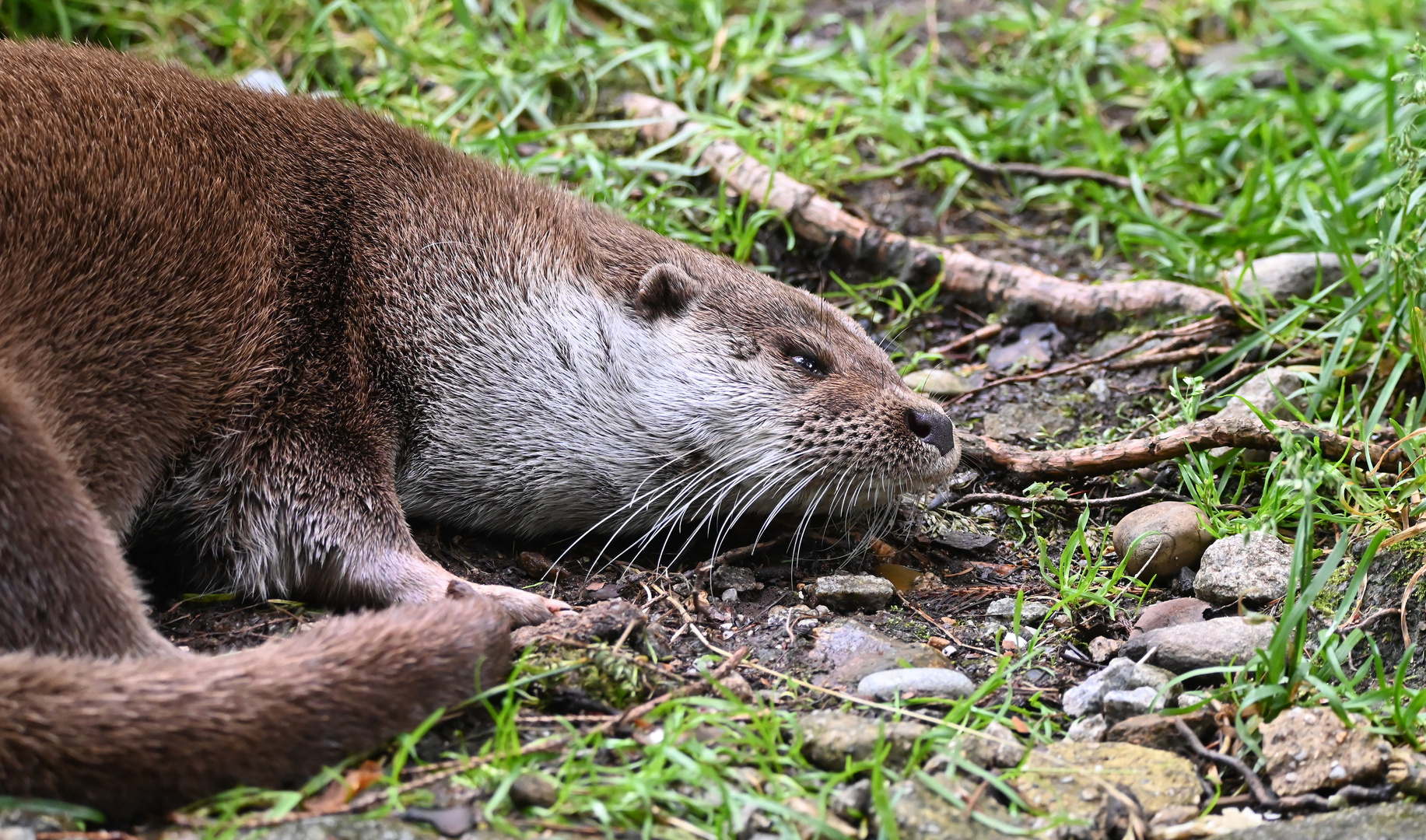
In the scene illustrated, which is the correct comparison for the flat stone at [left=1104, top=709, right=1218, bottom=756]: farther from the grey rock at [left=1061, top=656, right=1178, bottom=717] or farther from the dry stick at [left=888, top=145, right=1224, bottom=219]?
A: the dry stick at [left=888, top=145, right=1224, bottom=219]

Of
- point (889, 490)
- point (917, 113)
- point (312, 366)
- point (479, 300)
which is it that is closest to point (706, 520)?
point (889, 490)

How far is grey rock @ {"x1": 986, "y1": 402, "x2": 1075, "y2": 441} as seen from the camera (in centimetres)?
390

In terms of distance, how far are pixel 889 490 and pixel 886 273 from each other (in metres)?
1.63

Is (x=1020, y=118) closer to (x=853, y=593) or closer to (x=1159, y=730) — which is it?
Answer: (x=853, y=593)

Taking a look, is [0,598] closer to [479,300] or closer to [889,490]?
[479,300]

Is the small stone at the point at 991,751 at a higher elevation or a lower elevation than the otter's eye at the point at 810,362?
lower

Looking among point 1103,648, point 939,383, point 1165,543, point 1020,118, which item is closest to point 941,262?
point 939,383

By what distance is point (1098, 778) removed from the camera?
226 cm

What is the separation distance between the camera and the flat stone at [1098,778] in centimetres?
221

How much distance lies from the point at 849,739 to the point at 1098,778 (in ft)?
1.47

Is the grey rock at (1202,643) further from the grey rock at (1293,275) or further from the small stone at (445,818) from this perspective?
the grey rock at (1293,275)

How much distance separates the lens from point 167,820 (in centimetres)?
200

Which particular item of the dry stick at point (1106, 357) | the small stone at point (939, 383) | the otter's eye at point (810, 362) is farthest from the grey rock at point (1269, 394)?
the otter's eye at point (810, 362)

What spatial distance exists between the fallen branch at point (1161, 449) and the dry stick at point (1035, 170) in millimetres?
1631
